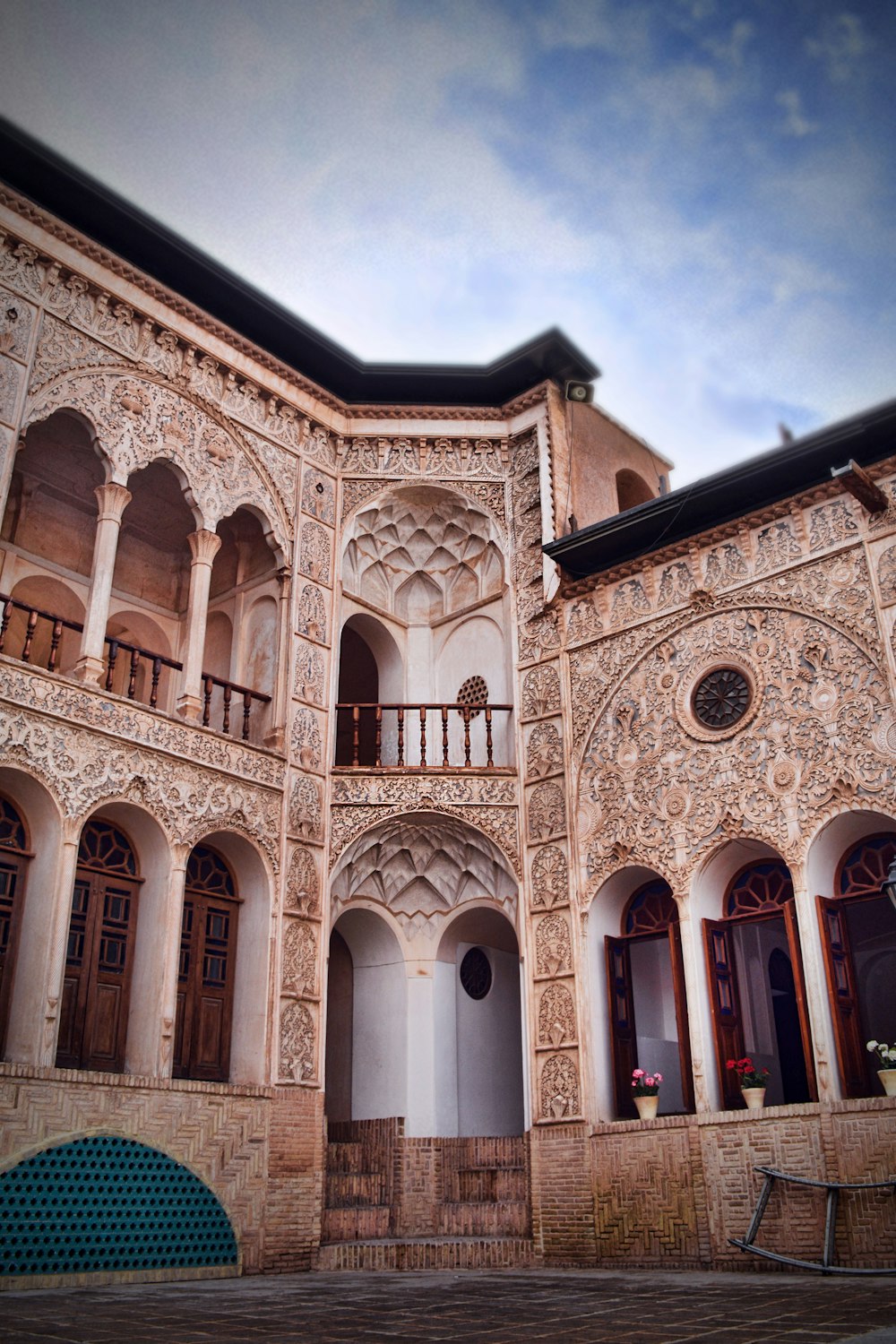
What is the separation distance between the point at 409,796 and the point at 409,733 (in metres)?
1.57

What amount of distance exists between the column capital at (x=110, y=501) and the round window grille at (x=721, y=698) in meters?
5.23

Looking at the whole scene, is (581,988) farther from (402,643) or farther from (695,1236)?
(402,643)

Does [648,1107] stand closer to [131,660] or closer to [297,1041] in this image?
[297,1041]

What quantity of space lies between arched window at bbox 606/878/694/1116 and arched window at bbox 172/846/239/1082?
328 centimetres

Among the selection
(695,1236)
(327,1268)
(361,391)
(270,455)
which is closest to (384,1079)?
(327,1268)

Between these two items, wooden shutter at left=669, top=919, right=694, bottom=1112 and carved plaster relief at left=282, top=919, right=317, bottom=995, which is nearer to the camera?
wooden shutter at left=669, top=919, right=694, bottom=1112

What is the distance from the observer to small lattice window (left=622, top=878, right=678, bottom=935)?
10078 millimetres

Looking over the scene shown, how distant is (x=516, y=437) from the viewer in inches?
494

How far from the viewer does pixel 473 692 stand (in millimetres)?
12430

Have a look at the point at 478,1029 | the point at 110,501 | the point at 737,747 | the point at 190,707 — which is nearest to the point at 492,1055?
the point at 478,1029

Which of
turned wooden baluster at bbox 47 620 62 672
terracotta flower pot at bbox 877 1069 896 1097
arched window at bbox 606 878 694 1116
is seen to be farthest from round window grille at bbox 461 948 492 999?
turned wooden baluster at bbox 47 620 62 672

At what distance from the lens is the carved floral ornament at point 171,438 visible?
1004cm

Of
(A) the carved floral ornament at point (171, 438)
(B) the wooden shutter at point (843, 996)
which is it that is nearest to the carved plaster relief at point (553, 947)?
(B) the wooden shutter at point (843, 996)

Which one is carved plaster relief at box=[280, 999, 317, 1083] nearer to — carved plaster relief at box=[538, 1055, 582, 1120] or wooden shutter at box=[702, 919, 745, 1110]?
carved plaster relief at box=[538, 1055, 582, 1120]
